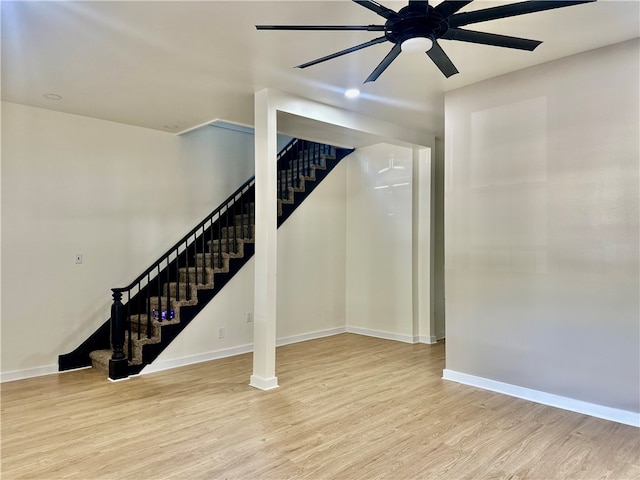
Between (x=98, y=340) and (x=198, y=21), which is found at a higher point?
(x=198, y=21)

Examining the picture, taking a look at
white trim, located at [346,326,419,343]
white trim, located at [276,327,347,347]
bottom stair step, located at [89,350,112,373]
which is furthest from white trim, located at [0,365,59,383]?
white trim, located at [346,326,419,343]

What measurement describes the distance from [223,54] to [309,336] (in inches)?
170

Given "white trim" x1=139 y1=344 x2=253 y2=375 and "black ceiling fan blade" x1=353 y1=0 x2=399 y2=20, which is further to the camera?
"white trim" x1=139 y1=344 x2=253 y2=375

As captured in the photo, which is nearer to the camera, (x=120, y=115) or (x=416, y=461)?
(x=416, y=461)

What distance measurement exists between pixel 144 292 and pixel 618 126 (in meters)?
5.29

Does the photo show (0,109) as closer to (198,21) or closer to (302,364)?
(198,21)

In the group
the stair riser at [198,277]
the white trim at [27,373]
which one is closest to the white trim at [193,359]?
the stair riser at [198,277]

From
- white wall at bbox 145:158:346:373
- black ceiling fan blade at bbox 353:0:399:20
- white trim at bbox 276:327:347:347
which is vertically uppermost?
black ceiling fan blade at bbox 353:0:399:20

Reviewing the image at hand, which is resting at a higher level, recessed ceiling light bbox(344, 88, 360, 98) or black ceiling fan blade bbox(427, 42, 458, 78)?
recessed ceiling light bbox(344, 88, 360, 98)

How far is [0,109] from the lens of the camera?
4.41 m

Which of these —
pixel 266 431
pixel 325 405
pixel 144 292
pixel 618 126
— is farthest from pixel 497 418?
pixel 144 292

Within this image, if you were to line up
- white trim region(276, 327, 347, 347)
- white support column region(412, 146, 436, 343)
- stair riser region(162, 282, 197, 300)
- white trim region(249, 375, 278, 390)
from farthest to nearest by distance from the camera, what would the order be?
1. white support column region(412, 146, 436, 343)
2. white trim region(276, 327, 347, 347)
3. stair riser region(162, 282, 197, 300)
4. white trim region(249, 375, 278, 390)

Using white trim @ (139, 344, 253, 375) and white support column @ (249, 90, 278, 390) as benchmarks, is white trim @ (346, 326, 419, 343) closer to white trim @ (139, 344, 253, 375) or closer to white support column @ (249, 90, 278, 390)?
white trim @ (139, 344, 253, 375)

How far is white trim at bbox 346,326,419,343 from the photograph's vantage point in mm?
6238
